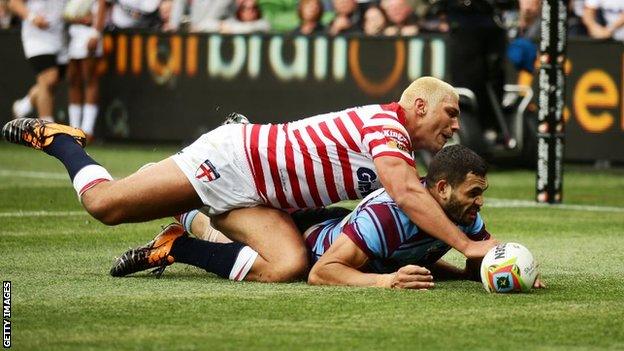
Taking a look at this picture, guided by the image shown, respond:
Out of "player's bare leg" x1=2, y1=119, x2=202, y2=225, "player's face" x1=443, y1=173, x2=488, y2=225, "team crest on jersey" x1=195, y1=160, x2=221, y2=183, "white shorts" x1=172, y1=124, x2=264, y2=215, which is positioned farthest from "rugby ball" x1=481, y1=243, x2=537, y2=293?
"player's bare leg" x1=2, y1=119, x2=202, y2=225

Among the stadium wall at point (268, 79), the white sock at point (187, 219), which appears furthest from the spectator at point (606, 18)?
the white sock at point (187, 219)

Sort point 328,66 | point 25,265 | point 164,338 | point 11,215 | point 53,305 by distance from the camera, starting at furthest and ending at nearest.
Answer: point 328,66 → point 11,215 → point 25,265 → point 53,305 → point 164,338

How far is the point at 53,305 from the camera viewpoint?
7.69m

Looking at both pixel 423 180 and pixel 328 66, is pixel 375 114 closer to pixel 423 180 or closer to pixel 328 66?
pixel 423 180

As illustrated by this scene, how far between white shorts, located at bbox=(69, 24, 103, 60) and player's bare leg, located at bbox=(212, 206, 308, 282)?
12.0 m

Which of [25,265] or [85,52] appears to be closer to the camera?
[25,265]

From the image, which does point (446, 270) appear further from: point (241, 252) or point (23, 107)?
point (23, 107)

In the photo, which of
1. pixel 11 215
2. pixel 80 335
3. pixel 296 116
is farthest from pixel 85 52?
pixel 80 335

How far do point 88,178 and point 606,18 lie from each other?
10762mm

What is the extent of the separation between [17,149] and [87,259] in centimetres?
1134

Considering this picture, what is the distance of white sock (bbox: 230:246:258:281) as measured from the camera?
8750mm

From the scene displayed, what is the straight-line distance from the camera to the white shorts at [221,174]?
8.84 metres

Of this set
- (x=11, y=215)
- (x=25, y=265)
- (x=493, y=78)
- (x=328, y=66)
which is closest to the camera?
(x=25, y=265)

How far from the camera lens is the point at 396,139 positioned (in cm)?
837
